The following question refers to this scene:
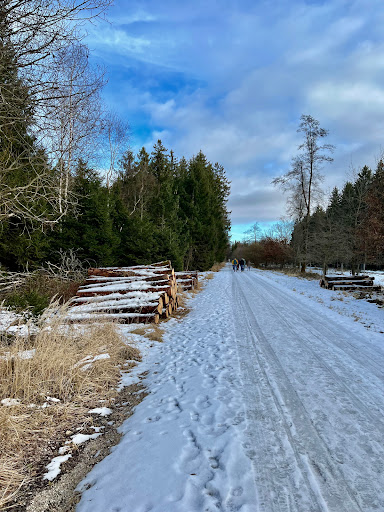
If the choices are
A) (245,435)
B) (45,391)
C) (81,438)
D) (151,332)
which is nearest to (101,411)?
(81,438)

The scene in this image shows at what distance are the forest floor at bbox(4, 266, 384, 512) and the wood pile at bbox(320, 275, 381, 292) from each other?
1079 centimetres

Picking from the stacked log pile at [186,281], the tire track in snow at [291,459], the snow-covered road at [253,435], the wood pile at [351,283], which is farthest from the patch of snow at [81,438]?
the wood pile at [351,283]

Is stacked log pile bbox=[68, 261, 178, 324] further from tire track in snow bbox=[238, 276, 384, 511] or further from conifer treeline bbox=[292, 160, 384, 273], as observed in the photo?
conifer treeline bbox=[292, 160, 384, 273]

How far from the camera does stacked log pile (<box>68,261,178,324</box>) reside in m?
7.53

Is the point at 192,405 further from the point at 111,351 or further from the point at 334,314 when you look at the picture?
the point at 334,314

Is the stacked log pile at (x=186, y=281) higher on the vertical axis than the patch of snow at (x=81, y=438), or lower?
higher

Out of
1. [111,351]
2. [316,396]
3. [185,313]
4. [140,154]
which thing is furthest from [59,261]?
[140,154]

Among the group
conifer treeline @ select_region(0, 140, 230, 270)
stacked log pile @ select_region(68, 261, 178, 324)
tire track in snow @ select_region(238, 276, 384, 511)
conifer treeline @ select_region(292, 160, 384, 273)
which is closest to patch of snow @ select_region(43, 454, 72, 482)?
tire track in snow @ select_region(238, 276, 384, 511)

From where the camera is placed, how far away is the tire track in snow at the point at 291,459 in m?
1.96

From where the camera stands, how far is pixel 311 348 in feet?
17.4

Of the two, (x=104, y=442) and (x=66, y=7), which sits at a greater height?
(x=66, y=7)

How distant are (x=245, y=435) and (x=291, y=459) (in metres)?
0.48

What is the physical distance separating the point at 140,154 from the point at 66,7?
22.1 meters

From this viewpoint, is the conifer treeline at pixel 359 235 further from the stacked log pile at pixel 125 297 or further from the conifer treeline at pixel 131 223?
the conifer treeline at pixel 131 223
